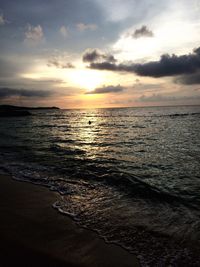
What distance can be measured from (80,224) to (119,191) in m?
3.10

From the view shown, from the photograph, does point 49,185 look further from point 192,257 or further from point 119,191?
point 192,257

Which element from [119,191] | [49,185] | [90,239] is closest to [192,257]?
[90,239]

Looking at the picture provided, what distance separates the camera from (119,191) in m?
9.23

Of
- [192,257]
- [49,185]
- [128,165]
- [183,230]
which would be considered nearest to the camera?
[192,257]

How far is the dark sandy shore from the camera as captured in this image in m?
4.66

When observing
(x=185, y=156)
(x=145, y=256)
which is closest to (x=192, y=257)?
(x=145, y=256)

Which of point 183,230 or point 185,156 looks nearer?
point 183,230

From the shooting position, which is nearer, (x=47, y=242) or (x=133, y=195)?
(x=47, y=242)

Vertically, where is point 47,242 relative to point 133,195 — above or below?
above

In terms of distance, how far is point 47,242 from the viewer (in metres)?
5.36

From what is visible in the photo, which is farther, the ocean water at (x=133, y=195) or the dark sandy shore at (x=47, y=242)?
the ocean water at (x=133, y=195)

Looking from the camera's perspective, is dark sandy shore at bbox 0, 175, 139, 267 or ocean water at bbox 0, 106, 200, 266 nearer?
dark sandy shore at bbox 0, 175, 139, 267

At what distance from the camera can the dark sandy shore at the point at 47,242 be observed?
4.66 meters

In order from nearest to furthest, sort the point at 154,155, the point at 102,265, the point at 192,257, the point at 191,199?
the point at 102,265
the point at 192,257
the point at 191,199
the point at 154,155
